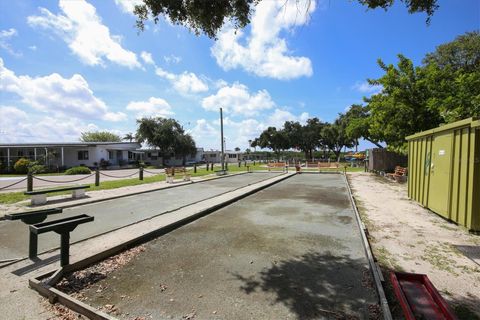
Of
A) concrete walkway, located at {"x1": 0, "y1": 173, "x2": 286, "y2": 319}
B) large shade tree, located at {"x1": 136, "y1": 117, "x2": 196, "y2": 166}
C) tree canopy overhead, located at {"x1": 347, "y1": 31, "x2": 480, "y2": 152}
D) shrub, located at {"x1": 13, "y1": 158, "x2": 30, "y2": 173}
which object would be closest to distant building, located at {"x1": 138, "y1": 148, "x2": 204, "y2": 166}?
large shade tree, located at {"x1": 136, "y1": 117, "x2": 196, "y2": 166}

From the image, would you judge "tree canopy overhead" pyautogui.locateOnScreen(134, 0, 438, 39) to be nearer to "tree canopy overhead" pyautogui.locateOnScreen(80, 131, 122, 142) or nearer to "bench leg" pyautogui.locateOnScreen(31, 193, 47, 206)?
"bench leg" pyautogui.locateOnScreen(31, 193, 47, 206)

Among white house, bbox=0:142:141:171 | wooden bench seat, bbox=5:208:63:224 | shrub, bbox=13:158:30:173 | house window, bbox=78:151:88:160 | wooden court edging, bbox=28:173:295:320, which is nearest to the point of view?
wooden court edging, bbox=28:173:295:320

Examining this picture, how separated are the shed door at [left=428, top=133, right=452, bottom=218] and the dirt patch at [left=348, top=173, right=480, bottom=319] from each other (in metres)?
0.37

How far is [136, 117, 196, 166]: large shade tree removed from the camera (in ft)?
160

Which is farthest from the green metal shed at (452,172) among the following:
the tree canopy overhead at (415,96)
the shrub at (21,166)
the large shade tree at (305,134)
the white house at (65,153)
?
the large shade tree at (305,134)

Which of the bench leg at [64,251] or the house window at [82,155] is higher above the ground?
the house window at [82,155]

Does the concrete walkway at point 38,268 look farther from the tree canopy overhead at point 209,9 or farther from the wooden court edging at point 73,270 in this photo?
the tree canopy overhead at point 209,9

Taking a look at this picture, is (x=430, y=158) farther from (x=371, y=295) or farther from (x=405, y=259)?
(x=371, y=295)

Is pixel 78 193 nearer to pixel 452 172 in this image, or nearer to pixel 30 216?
pixel 30 216

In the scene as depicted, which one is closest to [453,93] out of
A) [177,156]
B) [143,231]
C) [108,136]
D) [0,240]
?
[143,231]

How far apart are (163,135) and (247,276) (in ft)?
153

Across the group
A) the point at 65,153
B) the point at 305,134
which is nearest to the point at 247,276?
the point at 65,153

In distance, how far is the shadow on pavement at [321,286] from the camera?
3389 millimetres

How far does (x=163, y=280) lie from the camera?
424 cm
